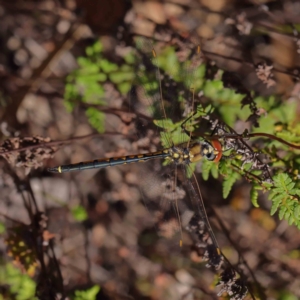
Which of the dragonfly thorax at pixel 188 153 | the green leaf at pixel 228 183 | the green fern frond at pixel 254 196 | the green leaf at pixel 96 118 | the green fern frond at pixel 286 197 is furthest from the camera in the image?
the green leaf at pixel 96 118

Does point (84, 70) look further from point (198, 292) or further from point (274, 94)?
point (198, 292)

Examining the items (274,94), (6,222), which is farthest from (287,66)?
(6,222)

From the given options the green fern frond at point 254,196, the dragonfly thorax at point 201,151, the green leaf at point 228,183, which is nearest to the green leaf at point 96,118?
the dragonfly thorax at point 201,151

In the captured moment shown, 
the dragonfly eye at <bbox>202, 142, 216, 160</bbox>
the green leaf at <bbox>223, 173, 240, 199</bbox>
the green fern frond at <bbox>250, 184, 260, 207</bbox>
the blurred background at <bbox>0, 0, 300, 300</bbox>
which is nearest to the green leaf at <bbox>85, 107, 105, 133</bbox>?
the blurred background at <bbox>0, 0, 300, 300</bbox>

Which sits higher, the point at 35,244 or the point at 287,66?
the point at 287,66

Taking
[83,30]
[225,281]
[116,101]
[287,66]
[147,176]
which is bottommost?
[225,281]

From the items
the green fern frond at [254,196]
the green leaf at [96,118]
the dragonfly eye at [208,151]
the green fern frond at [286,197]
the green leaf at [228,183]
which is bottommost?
the green fern frond at [286,197]

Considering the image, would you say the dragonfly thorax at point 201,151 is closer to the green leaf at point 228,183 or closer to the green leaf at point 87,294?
the green leaf at point 228,183
